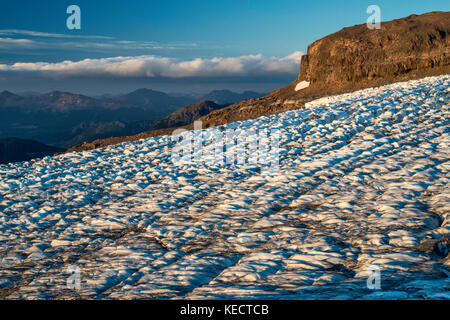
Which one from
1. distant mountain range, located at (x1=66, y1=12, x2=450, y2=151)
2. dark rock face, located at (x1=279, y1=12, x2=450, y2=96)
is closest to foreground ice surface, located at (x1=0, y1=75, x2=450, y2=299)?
distant mountain range, located at (x1=66, y1=12, x2=450, y2=151)

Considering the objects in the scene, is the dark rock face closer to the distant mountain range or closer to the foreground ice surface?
the distant mountain range

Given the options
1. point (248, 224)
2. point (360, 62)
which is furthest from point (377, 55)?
point (248, 224)

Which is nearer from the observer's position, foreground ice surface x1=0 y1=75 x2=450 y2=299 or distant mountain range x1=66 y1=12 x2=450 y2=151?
foreground ice surface x1=0 y1=75 x2=450 y2=299

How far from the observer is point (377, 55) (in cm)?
7656

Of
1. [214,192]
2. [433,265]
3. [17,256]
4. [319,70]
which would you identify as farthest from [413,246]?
[319,70]

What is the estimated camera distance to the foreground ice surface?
5.55m

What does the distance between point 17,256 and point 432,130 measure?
16034 mm

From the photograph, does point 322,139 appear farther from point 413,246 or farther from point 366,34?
point 366,34

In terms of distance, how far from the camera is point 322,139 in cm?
1574

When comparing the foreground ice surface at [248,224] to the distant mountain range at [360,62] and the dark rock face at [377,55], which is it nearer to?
the distant mountain range at [360,62]

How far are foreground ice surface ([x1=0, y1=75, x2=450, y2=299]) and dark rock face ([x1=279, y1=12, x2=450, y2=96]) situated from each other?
187 ft
